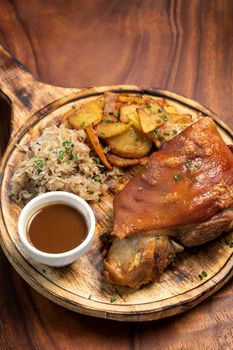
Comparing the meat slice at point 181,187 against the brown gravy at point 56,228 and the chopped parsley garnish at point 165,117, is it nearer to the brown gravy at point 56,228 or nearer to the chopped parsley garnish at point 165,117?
the brown gravy at point 56,228

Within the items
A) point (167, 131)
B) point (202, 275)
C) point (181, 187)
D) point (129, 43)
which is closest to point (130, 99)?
point (167, 131)

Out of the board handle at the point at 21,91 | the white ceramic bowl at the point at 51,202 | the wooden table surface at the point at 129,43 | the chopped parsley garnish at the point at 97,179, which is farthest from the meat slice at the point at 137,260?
Answer: the wooden table surface at the point at 129,43

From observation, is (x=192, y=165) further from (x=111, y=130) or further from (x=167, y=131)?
(x=111, y=130)

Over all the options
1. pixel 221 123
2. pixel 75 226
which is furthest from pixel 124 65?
pixel 75 226

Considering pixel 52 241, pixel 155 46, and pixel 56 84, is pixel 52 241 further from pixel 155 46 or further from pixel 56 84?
pixel 155 46

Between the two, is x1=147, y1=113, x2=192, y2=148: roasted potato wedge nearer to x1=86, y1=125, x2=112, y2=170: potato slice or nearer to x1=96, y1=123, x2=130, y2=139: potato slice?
x1=96, y1=123, x2=130, y2=139: potato slice

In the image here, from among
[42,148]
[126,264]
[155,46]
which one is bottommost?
[126,264]

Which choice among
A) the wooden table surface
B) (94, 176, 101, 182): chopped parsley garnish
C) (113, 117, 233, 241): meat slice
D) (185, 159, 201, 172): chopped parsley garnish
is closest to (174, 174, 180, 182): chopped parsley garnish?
(113, 117, 233, 241): meat slice

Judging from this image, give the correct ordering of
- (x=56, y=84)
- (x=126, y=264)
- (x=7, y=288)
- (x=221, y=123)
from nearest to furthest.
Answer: (x=126, y=264) → (x=7, y=288) → (x=221, y=123) → (x=56, y=84)
